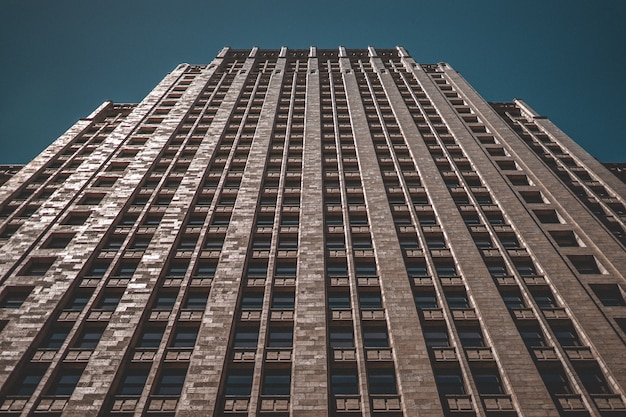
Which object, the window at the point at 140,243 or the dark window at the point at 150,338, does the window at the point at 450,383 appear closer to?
the dark window at the point at 150,338

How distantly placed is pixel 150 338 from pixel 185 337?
160 centimetres

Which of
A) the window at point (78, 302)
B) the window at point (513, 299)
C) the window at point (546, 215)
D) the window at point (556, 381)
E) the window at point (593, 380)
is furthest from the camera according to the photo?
the window at point (546, 215)

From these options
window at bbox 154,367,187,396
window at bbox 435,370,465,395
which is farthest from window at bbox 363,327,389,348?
window at bbox 154,367,187,396

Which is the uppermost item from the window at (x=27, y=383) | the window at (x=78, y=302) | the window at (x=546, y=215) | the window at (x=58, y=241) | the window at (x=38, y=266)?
the window at (x=546, y=215)


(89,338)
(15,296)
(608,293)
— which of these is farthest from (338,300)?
(15,296)

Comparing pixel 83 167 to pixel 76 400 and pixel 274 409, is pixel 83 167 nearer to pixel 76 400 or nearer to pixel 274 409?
pixel 76 400

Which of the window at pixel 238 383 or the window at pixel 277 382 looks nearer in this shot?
the window at pixel 238 383

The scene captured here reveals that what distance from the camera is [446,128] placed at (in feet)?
137

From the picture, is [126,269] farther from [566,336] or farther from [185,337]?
[566,336]

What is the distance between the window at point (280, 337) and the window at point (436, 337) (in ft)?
20.9

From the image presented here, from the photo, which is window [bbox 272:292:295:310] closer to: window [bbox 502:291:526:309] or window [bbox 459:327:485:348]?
window [bbox 459:327:485:348]

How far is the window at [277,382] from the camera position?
65.3 feet

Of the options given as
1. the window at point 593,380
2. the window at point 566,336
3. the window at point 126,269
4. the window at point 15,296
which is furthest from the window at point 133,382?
the window at point 566,336

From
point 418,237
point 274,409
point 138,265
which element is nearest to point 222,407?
point 274,409
